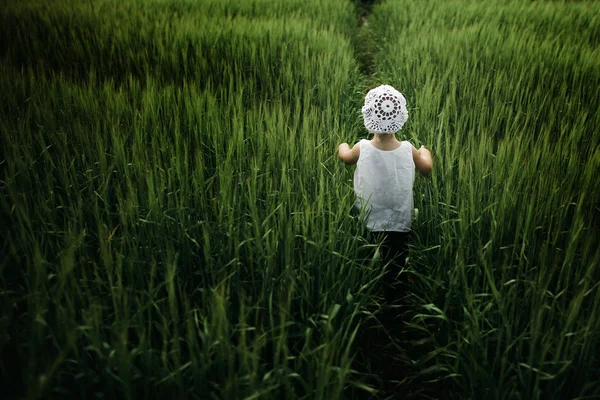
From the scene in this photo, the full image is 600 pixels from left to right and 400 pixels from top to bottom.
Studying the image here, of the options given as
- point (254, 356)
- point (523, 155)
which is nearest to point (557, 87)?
point (523, 155)

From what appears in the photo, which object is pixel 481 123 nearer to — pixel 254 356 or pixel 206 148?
pixel 206 148

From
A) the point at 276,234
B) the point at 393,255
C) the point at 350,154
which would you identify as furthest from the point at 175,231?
the point at 393,255

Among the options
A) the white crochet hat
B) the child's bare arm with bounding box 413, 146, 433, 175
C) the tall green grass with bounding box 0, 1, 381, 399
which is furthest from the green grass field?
the white crochet hat

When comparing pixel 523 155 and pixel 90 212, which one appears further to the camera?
pixel 523 155

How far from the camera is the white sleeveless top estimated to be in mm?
1512

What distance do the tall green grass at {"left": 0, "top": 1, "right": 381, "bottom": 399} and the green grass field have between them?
1cm

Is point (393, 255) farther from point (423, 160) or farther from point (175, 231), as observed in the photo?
point (175, 231)

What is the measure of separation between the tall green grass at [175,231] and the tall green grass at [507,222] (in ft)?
0.94

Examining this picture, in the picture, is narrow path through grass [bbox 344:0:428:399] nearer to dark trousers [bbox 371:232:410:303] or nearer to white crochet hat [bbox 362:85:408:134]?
dark trousers [bbox 371:232:410:303]

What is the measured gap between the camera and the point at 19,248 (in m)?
1.27

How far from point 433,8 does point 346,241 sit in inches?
198

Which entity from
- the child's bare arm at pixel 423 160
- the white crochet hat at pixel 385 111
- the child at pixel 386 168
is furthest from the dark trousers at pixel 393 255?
the white crochet hat at pixel 385 111

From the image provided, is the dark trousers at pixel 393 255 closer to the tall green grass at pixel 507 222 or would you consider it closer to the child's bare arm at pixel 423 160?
the tall green grass at pixel 507 222

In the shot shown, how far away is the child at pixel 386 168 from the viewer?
1454 millimetres
